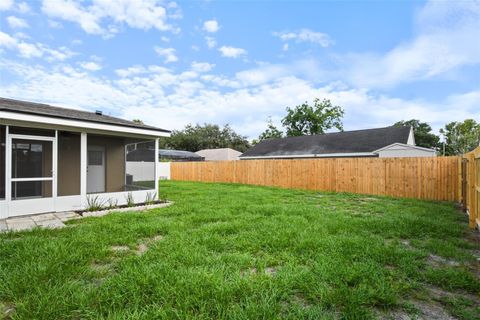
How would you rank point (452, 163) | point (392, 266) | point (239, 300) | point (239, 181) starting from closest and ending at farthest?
point (239, 300) → point (392, 266) → point (452, 163) → point (239, 181)

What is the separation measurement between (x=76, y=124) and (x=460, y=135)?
49571 millimetres

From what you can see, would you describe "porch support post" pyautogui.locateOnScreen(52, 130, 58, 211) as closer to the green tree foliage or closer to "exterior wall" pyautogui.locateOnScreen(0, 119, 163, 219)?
"exterior wall" pyautogui.locateOnScreen(0, 119, 163, 219)

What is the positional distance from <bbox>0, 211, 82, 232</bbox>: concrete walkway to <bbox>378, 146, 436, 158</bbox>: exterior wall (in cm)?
1463

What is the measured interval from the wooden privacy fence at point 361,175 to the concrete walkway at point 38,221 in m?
9.16

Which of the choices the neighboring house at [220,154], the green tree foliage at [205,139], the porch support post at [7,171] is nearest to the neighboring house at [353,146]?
the neighboring house at [220,154]

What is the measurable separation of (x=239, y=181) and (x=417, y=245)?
11.0 m

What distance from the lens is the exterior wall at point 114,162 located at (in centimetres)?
816

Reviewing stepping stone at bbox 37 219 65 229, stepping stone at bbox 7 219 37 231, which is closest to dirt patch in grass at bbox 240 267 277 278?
stepping stone at bbox 37 219 65 229

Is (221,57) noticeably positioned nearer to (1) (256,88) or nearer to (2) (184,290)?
(1) (256,88)

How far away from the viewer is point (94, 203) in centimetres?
611

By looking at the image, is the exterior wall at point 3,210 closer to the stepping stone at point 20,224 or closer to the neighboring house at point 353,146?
the stepping stone at point 20,224

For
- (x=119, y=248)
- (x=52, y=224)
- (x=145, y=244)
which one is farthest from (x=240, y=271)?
(x=52, y=224)

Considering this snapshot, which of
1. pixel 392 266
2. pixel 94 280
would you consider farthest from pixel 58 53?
pixel 392 266

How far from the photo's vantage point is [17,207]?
5184 mm
